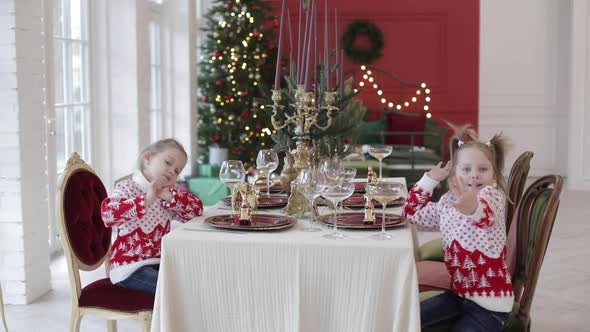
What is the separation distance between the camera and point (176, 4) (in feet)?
27.5

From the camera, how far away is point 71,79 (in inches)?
236

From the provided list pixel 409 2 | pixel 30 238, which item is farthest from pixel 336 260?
pixel 409 2

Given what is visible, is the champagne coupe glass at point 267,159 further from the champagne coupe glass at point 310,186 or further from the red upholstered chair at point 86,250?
the red upholstered chair at point 86,250

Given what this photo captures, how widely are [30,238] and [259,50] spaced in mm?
4854

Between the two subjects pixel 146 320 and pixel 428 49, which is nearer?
Answer: pixel 146 320

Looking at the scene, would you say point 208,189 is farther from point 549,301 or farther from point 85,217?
point 85,217

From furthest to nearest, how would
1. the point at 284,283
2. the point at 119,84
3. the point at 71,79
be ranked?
the point at 119,84
the point at 71,79
the point at 284,283

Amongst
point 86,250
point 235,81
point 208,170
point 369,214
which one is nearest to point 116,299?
point 86,250

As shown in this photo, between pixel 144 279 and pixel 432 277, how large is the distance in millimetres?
1146

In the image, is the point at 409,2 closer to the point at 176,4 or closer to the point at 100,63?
the point at 176,4

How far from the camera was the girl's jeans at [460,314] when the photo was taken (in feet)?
9.36

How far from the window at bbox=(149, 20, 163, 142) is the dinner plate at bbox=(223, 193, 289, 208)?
181 inches

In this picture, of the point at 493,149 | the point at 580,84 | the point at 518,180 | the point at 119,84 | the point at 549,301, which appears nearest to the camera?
the point at 493,149

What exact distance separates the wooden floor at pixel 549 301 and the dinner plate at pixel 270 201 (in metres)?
1.10
